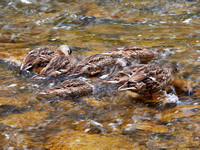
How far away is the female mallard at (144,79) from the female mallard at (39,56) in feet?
7.44

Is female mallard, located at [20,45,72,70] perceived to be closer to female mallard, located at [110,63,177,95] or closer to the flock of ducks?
the flock of ducks

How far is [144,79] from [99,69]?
1.86m

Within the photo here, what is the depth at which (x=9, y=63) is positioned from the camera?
25.8ft

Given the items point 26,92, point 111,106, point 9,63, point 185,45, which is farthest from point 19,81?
point 185,45

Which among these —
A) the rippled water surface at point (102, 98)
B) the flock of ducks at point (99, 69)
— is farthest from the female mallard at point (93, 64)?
the rippled water surface at point (102, 98)

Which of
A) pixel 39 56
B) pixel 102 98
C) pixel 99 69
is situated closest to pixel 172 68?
pixel 99 69

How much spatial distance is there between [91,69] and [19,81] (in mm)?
1792

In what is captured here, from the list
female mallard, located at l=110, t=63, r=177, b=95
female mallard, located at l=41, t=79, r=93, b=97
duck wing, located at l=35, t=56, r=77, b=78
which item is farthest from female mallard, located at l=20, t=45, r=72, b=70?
female mallard, located at l=110, t=63, r=177, b=95

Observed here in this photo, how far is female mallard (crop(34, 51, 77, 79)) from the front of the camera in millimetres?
7078

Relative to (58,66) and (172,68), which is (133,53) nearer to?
(172,68)

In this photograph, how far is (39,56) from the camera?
314 inches

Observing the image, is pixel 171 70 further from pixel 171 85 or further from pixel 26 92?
pixel 26 92

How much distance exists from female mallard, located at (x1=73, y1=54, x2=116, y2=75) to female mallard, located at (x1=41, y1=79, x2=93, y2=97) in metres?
1.03

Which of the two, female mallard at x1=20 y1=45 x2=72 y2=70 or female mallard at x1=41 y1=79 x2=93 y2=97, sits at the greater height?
female mallard at x1=20 y1=45 x2=72 y2=70
